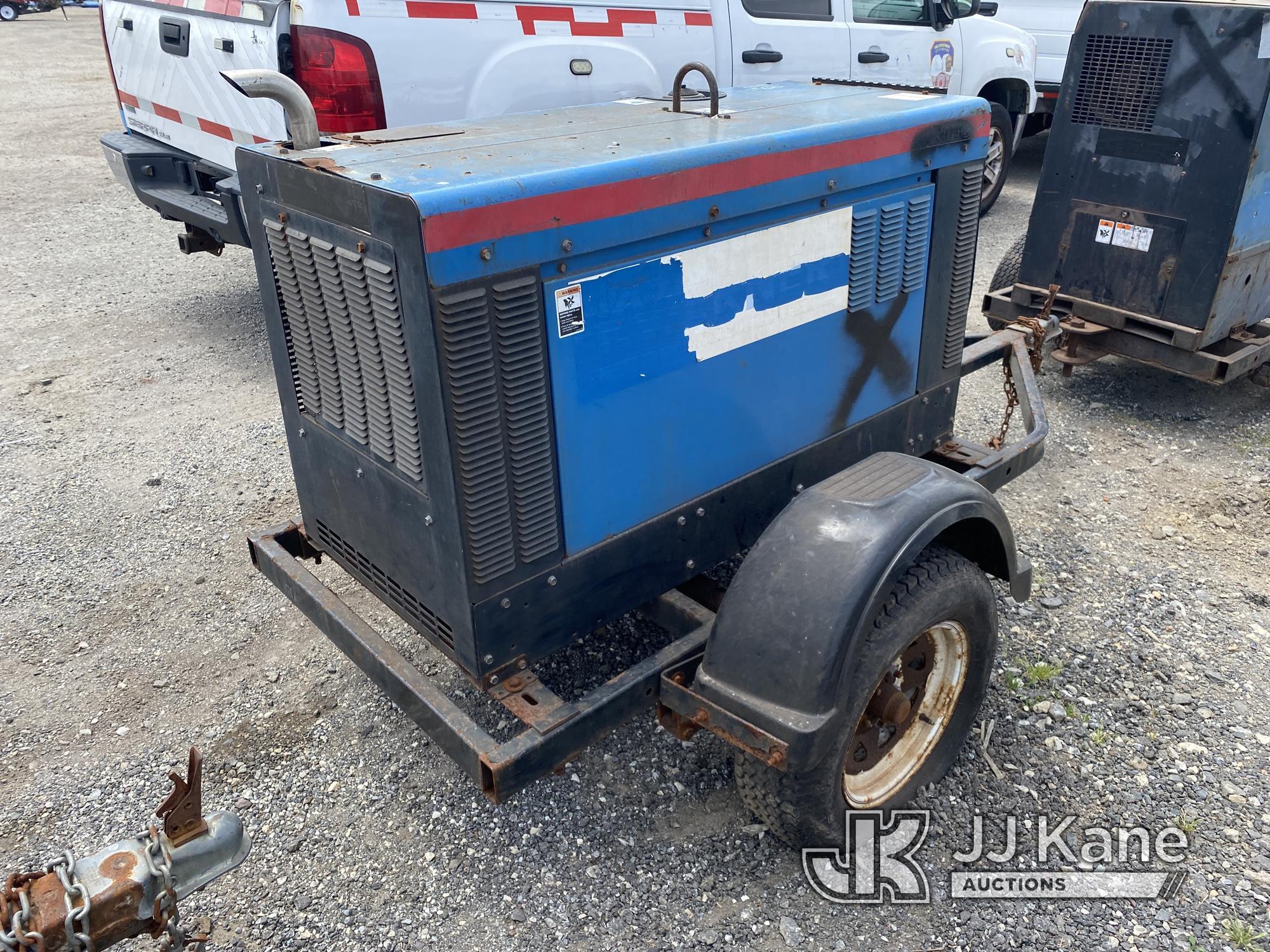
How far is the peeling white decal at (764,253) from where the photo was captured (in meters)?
2.27

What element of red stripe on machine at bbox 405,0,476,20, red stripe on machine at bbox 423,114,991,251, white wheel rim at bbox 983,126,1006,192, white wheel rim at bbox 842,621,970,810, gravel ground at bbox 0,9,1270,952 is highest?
red stripe on machine at bbox 405,0,476,20

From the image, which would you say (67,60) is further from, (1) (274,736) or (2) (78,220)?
(1) (274,736)

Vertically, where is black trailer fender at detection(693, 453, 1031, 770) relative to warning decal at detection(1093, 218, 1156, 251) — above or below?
below

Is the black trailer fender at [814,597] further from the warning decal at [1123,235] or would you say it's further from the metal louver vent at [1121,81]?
the metal louver vent at [1121,81]

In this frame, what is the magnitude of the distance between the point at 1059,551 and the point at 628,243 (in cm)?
233

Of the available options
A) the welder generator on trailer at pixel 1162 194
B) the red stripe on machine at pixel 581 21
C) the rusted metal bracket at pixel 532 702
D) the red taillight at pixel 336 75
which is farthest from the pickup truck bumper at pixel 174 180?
the welder generator on trailer at pixel 1162 194

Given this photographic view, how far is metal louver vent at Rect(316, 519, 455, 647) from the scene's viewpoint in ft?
7.48

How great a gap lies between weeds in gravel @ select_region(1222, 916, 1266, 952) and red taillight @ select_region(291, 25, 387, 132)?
4010 mm

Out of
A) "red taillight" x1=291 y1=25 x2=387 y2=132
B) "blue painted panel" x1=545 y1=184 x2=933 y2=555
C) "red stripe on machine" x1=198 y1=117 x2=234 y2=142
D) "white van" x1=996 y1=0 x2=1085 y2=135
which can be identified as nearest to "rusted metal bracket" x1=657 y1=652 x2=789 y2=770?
"blue painted panel" x1=545 y1=184 x2=933 y2=555

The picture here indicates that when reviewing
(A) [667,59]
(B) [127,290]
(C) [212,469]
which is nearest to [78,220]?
(B) [127,290]

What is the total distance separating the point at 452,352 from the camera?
1876 mm

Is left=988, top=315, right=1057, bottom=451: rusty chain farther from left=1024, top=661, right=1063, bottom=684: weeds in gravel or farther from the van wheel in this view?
the van wheel

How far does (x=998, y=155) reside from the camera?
745 centimetres

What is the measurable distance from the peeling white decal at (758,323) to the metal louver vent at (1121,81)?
8.45ft
